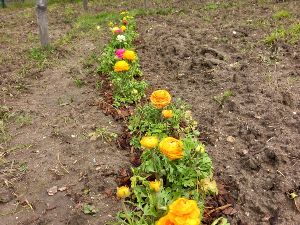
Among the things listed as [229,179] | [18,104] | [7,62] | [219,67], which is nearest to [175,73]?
[219,67]

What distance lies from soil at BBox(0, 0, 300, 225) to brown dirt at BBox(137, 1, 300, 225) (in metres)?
0.01

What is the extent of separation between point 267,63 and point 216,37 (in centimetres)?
172

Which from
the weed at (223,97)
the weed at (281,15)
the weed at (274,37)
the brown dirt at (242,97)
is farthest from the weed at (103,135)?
the weed at (281,15)

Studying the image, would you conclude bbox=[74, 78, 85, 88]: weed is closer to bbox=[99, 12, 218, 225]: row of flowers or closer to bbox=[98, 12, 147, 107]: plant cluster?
bbox=[98, 12, 147, 107]: plant cluster

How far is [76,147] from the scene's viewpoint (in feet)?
13.6

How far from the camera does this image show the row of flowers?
102 inches

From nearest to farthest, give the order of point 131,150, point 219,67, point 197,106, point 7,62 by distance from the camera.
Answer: point 131,150 → point 197,106 → point 219,67 → point 7,62

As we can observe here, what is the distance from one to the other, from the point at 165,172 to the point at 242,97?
6.69 ft

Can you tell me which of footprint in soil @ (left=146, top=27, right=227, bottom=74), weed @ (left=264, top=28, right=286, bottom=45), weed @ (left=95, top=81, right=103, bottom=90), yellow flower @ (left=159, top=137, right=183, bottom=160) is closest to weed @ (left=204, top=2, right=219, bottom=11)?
footprint in soil @ (left=146, top=27, right=227, bottom=74)

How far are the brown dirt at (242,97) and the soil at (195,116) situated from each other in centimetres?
1

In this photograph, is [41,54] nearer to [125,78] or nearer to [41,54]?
[41,54]

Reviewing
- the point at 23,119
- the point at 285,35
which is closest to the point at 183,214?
the point at 23,119

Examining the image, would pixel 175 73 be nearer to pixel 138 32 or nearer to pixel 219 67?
pixel 219 67

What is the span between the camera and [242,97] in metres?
4.82
